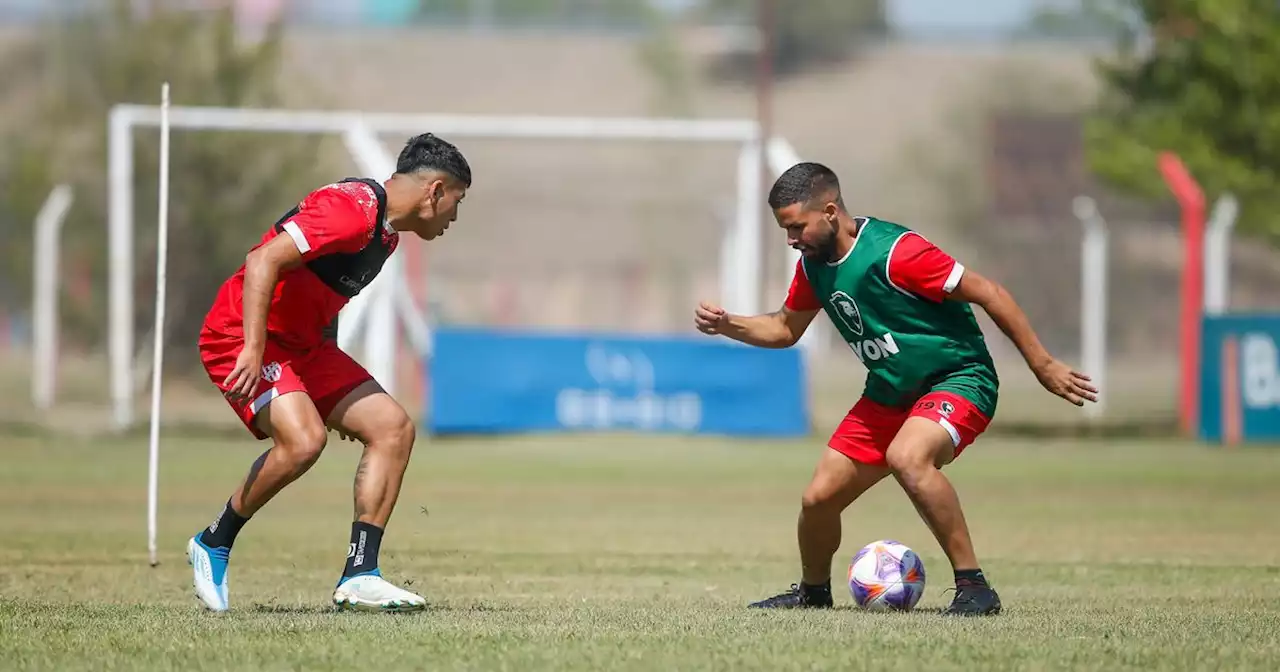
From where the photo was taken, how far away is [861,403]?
8891mm

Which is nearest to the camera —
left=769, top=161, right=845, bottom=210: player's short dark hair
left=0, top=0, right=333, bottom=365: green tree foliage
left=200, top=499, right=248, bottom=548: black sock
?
A: left=200, top=499, right=248, bottom=548: black sock

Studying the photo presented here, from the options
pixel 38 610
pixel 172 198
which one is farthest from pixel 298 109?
pixel 38 610

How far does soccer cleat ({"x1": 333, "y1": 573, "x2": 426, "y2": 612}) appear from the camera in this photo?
8.15 meters

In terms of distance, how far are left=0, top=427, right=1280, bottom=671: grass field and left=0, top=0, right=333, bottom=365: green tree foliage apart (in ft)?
33.9

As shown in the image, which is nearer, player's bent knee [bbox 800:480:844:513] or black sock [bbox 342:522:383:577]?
black sock [bbox 342:522:383:577]

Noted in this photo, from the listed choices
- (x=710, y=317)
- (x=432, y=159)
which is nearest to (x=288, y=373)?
(x=432, y=159)

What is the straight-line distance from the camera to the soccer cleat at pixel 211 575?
8.30 m

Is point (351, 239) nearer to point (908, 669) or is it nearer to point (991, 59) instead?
point (908, 669)

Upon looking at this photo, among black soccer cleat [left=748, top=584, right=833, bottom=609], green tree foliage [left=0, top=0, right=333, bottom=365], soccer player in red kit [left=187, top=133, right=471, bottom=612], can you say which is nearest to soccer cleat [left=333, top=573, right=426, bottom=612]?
soccer player in red kit [left=187, top=133, right=471, bottom=612]

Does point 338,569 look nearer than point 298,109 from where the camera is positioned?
Yes

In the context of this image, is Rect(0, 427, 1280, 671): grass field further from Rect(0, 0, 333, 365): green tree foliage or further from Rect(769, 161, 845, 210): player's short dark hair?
Rect(0, 0, 333, 365): green tree foliage

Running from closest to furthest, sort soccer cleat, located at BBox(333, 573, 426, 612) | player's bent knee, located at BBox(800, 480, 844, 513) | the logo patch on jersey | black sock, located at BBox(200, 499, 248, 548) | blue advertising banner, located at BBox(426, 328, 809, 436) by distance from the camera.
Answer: soccer cleat, located at BBox(333, 573, 426, 612) → black sock, located at BBox(200, 499, 248, 548) → the logo patch on jersey → player's bent knee, located at BBox(800, 480, 844, 513) → blue advertising banner, located at BBox(426, 328, 809, 436)

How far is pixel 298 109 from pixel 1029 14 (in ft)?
137

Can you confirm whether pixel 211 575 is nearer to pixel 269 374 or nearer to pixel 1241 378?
pixel 269 374
